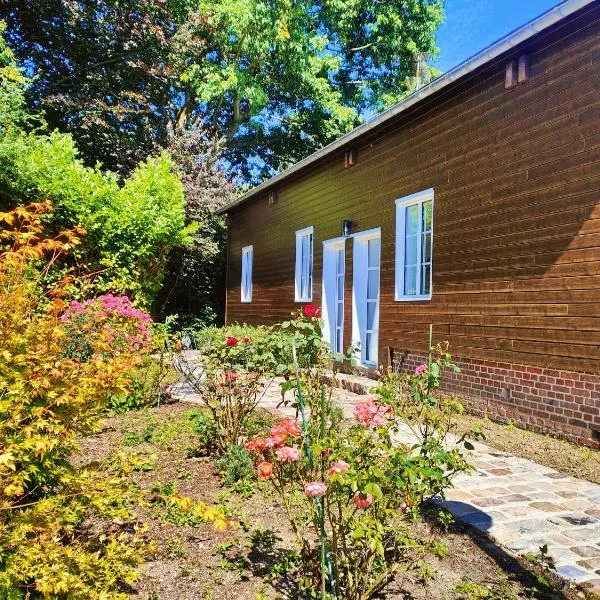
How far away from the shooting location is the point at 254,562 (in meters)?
2.75

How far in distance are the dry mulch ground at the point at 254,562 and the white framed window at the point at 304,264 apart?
8.27 meters

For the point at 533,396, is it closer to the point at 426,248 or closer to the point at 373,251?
the point at 426,248

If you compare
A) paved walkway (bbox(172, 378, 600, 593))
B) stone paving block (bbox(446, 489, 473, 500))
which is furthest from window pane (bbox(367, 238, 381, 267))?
stone paving block (bbox(446, 489, 473, 500))

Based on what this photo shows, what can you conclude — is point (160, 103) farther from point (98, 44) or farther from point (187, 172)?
point (187, 172)

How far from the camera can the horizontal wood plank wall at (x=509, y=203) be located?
5.32 meters

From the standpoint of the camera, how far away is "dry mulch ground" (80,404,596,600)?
244 centimetres

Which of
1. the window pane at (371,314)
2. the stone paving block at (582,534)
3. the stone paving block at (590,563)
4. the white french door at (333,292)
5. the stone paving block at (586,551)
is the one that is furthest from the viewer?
the white french door at (333,292)

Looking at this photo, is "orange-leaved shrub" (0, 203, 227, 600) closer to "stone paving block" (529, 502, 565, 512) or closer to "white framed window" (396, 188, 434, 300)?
"stone paving block" (529, 502, 565, 512)

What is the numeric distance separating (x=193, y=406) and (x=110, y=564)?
462 centimetres

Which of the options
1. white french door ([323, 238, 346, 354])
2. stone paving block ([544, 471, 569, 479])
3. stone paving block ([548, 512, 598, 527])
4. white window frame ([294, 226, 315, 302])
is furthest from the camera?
white window frame ([294, 226, 315, 302])

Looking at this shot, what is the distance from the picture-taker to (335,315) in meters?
10.7

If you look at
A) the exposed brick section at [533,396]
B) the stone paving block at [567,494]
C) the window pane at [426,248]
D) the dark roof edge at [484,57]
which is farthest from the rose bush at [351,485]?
the window pane at [426,248]

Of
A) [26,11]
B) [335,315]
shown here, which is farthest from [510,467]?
[26,11]

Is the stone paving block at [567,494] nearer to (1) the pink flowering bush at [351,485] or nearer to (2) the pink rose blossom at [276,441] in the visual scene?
(1) the pink flowering bush at [351,485]
